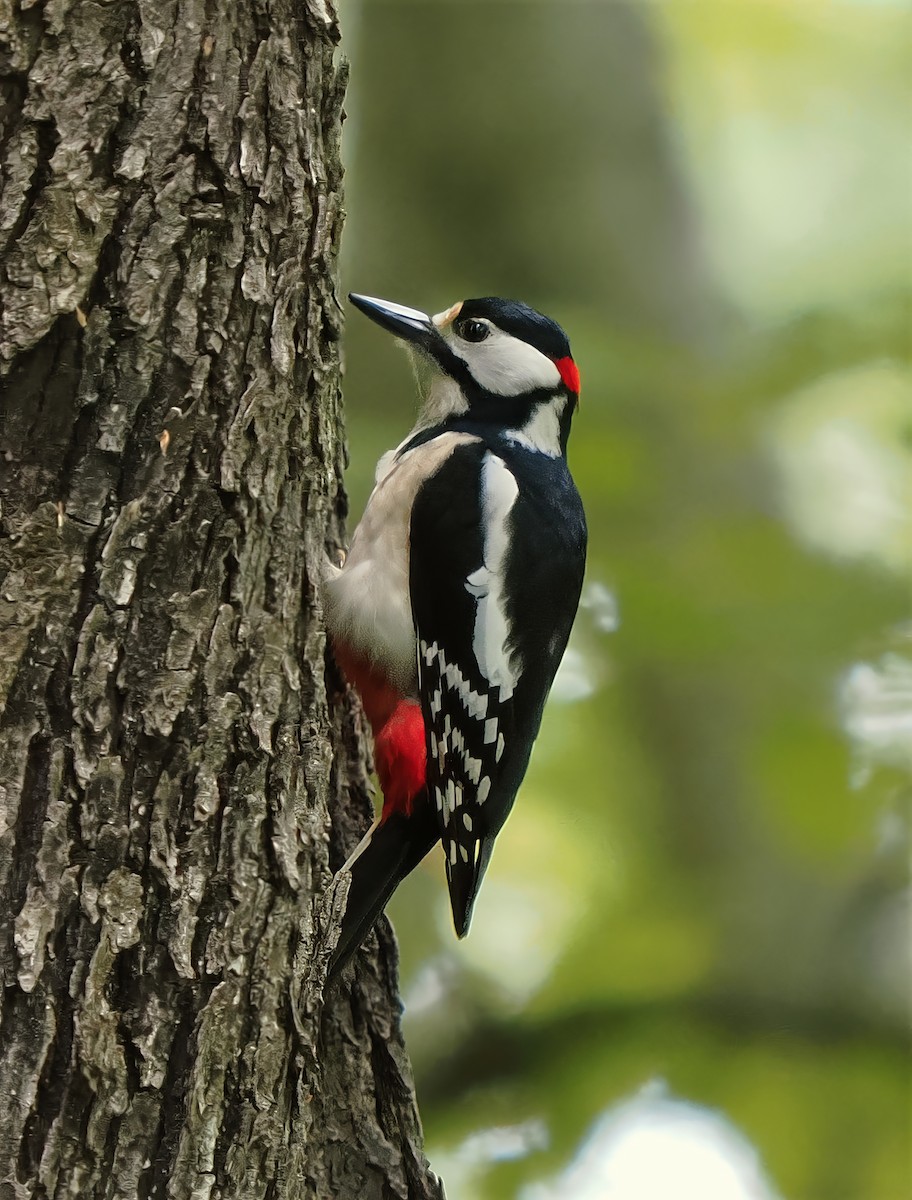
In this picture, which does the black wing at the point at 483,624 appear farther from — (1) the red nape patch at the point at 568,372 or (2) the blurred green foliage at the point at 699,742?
(2) the blurred green foliage at the point at 699,742

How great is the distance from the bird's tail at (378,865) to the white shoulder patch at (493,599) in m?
0.28

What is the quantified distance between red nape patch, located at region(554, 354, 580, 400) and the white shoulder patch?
18.8 inches

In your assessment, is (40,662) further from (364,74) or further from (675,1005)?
(364,74)

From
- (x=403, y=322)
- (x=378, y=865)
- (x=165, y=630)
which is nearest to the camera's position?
(x=165, y=630)

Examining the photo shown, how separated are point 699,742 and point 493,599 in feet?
4.17

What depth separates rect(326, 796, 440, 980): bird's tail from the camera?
184cm

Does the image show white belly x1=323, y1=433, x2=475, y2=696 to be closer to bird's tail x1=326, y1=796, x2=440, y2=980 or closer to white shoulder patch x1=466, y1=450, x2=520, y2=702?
white shoulder patch x1=466, y1=450, x2=520, y2=702

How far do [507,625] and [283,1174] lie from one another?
101 cm

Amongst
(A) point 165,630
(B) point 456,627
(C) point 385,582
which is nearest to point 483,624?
(B) point 456,627

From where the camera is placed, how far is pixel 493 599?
224 centimetres

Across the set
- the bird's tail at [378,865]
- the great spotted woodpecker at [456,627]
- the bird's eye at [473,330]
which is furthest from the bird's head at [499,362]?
the bird's tail at [378,865]

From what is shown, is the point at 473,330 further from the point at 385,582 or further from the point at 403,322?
the point at 385,582

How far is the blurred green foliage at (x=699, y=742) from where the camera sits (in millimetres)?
3092

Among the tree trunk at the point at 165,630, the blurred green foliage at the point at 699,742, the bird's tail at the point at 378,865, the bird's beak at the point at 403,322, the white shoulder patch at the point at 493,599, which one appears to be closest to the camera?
the tree trunk at the point at 165,630
